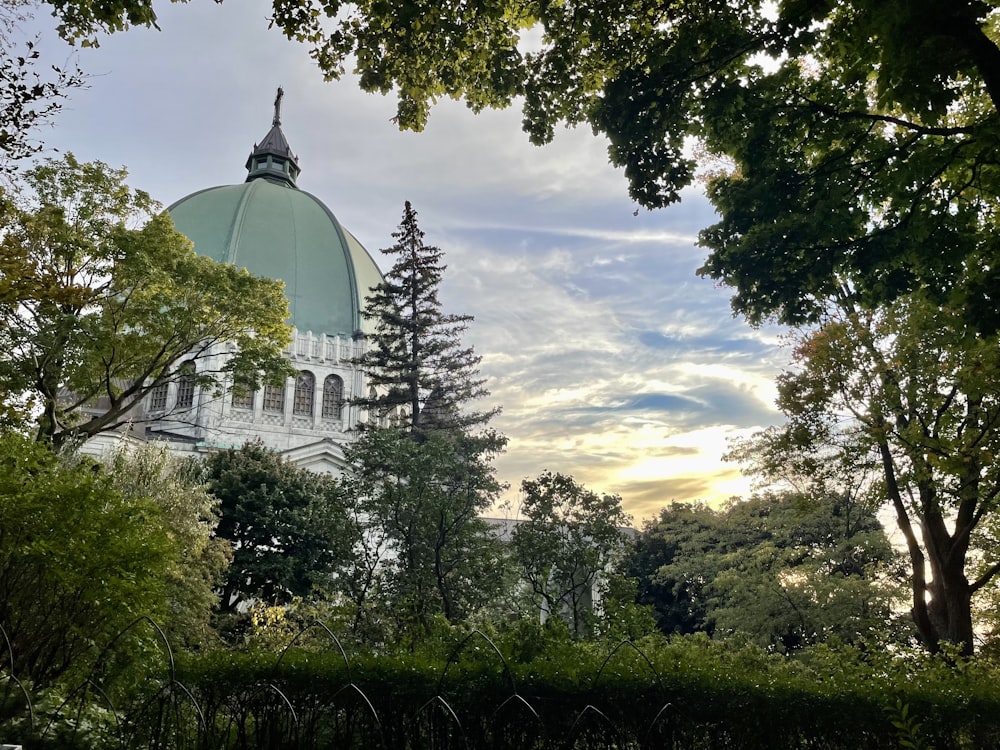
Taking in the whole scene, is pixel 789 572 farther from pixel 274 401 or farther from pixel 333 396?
pixel 274 401

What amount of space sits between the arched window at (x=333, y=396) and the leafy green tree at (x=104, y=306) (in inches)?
916

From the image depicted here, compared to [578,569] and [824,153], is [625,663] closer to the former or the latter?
[824,153]

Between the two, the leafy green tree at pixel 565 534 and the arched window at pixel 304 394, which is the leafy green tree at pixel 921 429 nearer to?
the leafy green tree at pixel 565 534

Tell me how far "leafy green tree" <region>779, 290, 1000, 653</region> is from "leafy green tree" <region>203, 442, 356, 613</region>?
14.1 metres

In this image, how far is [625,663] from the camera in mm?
6418

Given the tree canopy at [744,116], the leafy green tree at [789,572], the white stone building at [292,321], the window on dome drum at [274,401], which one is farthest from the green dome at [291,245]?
the tree canopy at [744,116]

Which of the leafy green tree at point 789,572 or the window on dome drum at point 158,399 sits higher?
the window on dome drum at point 158,399

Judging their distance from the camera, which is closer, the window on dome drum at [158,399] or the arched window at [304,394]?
the window on dome drum at [158,399]

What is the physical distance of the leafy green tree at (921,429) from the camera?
10.7m

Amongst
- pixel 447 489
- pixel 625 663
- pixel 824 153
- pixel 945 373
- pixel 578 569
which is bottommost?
pixel 625 663

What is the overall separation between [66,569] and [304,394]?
32838 mm

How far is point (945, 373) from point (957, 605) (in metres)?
4.13

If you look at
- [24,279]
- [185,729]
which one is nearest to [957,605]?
[185,729]

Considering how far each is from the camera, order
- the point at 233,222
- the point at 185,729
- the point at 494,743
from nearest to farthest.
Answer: the point at 494,743 < the point at 185,729 < the point at 233,222
